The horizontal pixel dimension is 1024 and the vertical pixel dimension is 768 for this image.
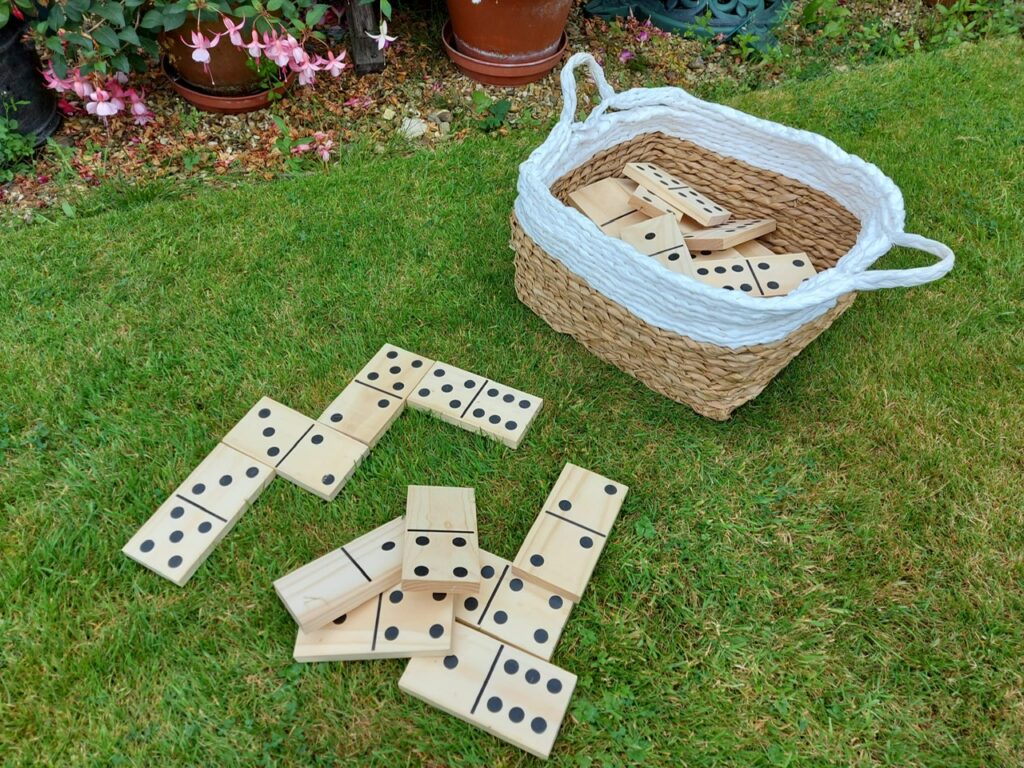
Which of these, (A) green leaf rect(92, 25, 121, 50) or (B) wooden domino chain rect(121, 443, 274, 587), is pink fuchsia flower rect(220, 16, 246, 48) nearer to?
(A) green leaf rect(92, 25, 121, 50)

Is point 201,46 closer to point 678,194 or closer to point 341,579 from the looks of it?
point 678,194

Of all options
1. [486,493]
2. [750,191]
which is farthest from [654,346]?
[750,191]

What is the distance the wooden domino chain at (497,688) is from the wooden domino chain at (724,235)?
1.65 meters

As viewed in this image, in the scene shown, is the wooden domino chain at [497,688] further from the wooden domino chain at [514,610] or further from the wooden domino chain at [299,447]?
the wooden domino chain at [299,447]

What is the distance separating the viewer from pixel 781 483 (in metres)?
2.28

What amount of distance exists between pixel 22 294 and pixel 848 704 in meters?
3.07

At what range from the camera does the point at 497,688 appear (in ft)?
5.78

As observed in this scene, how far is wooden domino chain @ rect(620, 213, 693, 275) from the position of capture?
2457mm

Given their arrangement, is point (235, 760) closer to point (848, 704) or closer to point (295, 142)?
point (848, 704)

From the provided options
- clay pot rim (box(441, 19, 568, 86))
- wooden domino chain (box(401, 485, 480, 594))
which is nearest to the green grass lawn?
wooden domino chain (box(401, 485, 480, 594))

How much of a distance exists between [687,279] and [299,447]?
1286mm

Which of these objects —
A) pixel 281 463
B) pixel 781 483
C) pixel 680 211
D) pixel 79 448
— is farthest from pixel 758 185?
pixel 79 448

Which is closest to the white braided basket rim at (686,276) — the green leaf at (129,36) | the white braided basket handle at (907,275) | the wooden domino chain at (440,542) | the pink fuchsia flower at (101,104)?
the white braided basket handle at (907,275)

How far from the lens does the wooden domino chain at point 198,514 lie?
1973mm
